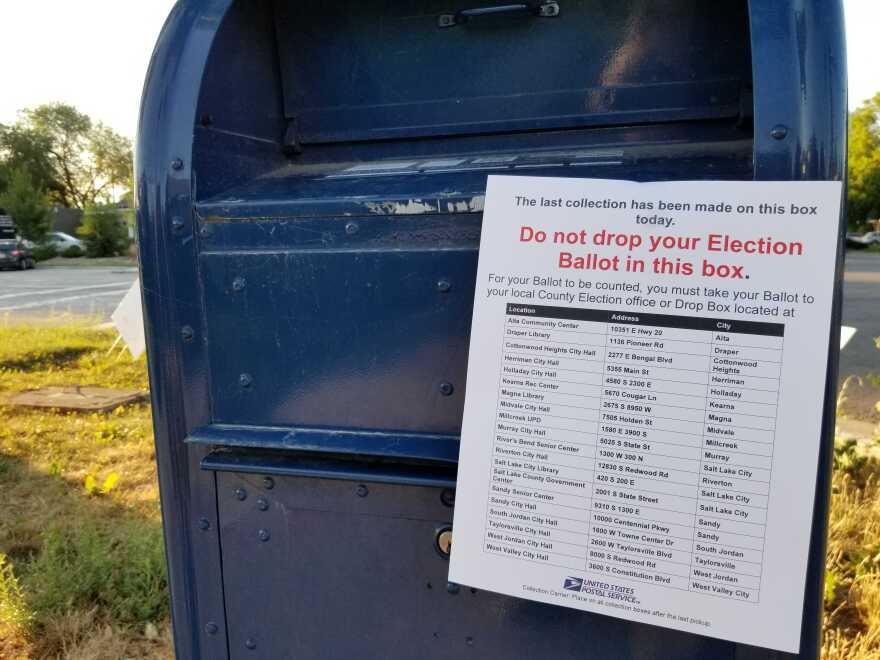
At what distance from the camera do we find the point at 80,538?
2896 mm

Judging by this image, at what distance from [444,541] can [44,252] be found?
100ft

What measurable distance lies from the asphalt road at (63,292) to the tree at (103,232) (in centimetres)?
639

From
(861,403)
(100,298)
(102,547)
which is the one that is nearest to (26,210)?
(100,298)

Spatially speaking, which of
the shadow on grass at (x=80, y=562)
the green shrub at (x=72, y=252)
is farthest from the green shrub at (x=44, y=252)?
the shadow on grass at (x=80, y=562)

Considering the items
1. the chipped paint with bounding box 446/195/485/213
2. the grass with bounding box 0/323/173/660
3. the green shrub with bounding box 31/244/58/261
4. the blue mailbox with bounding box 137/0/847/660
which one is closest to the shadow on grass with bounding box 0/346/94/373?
the grass with bounding box 0/323/173/660

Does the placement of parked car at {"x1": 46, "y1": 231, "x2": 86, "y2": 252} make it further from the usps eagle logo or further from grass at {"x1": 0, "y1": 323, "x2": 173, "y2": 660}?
the usps eagle logo

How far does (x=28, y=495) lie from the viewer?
3.52m

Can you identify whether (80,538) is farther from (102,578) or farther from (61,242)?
(61,242)

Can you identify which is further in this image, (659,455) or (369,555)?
(369,555)

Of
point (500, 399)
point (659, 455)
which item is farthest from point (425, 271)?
point (659, 455)

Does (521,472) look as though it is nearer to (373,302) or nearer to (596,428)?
(596,428)

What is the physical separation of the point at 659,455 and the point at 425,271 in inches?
18.8

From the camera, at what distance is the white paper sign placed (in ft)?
3.42

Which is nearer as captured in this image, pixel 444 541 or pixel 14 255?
pixel 444 541
